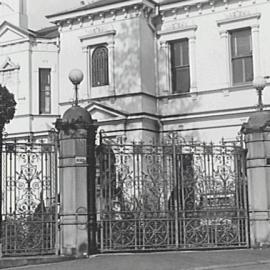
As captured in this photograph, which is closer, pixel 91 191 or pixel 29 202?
pixel 29 202

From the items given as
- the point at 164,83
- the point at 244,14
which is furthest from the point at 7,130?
the point at 244,14

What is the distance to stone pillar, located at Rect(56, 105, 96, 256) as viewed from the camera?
14.4 m

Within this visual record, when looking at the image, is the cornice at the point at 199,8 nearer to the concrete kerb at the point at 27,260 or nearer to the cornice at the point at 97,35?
the cornice at the point at 97,35

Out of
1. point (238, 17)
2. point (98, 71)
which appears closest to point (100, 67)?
point (98, 71)

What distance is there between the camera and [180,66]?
28.2 m

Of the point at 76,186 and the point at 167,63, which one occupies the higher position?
the point at 167,63

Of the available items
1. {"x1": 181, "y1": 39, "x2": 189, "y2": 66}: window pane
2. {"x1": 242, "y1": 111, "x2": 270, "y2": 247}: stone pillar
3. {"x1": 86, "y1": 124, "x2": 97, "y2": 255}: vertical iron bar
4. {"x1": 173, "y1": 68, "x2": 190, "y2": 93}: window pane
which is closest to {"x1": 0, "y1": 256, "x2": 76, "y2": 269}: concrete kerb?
{"x1": 86, "y1": 124, "x2": 97, "y2": 255}: vertical iron bar

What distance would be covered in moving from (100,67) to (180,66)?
353cm

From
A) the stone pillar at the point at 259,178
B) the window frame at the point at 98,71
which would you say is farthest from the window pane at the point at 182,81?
the stone pillar at the point at 259,178

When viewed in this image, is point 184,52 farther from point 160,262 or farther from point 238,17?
point 160,262

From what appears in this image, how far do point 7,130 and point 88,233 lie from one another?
17271 mm

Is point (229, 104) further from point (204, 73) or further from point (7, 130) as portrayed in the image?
point (7, 130)

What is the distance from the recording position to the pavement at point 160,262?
12938mm

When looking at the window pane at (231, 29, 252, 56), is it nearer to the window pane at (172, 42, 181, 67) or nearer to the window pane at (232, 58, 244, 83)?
the window pane at (232, 58, 244, 83)
